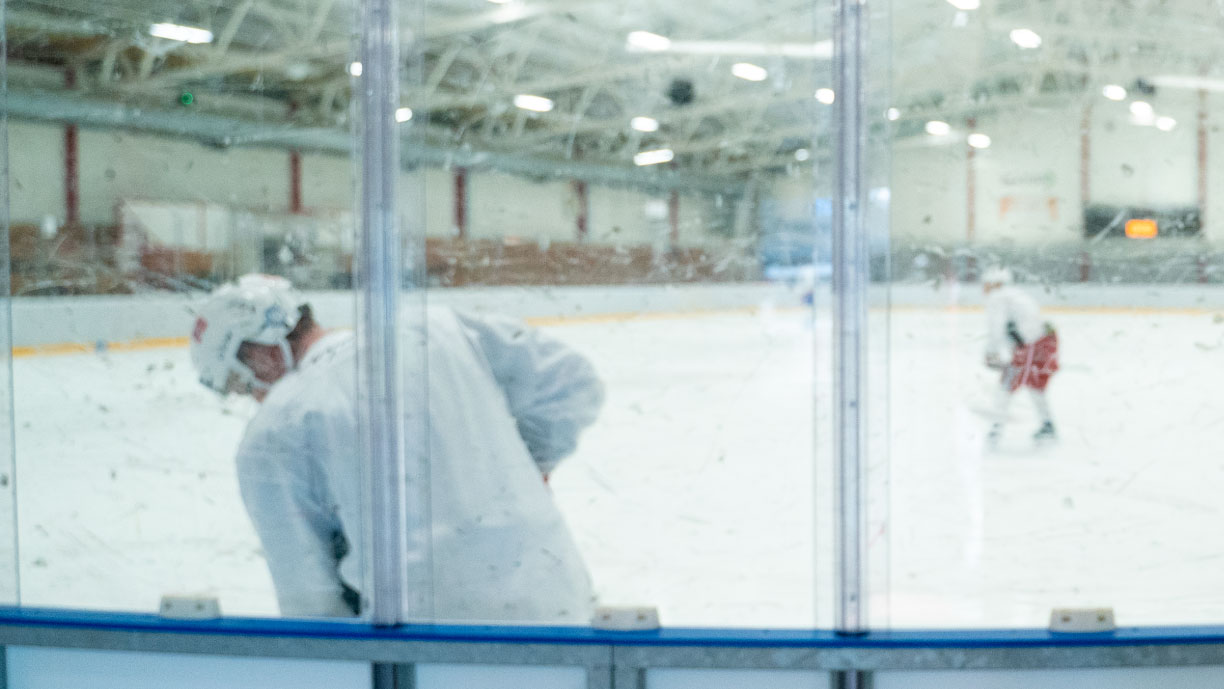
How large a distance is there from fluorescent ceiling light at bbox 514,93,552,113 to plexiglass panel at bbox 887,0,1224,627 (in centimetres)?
54

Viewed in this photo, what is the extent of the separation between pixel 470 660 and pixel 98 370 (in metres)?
0.91

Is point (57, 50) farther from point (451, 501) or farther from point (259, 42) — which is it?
point (451, 501)

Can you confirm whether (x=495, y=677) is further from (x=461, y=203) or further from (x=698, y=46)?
(x=698, y=46)

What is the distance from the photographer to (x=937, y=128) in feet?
5.12

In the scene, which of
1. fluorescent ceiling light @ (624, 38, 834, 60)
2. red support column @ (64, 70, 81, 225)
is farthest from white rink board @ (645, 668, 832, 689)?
red support column @ (64, 70, 81, 225)

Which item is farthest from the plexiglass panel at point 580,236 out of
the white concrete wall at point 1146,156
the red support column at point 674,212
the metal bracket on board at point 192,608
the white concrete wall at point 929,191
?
the white concrete wall at point 1146,156

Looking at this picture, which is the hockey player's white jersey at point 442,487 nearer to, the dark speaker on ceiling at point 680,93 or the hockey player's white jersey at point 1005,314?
the dark speaker on ceiling at point 680,93

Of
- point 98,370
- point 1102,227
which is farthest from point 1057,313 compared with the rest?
point 98,370

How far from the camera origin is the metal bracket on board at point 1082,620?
1475mm

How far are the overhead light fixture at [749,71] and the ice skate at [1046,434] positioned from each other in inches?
26.5

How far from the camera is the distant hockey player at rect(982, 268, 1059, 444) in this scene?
1599 millimetres

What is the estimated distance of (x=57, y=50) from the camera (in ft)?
5.55

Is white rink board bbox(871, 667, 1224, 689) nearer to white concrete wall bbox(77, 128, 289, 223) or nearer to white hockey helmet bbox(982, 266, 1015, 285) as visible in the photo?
white hockey helmet bbox(982, 266, 1015, 285)

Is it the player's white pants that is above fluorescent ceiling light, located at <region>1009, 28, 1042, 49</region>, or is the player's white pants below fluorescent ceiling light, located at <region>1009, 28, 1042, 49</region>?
below
